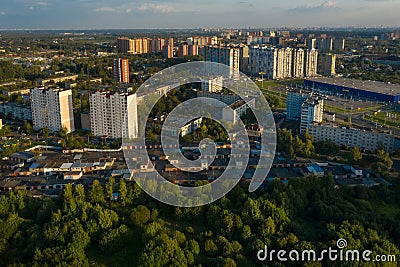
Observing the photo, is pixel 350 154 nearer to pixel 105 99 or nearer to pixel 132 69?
pixel 105 99

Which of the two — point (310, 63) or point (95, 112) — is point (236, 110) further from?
point (310, 63)

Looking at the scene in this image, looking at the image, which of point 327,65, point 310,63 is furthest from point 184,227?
point 327,65

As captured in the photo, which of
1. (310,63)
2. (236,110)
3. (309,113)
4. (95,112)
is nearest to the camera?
(95,112)

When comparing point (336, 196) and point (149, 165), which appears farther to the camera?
point (149, 165)

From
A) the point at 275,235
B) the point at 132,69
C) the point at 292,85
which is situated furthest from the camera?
the point at 132,69

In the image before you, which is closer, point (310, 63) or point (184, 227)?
point (184, 227)

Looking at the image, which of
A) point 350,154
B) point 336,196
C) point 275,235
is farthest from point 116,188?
point 350,154
